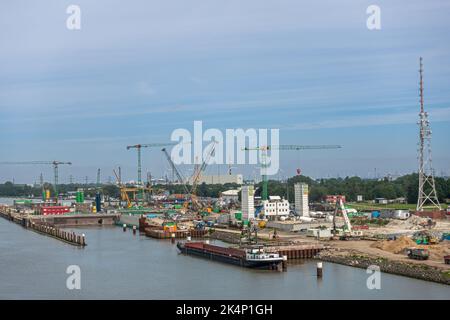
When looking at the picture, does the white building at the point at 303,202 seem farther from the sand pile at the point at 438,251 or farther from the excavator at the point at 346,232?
the sand pile at the point at 438,251

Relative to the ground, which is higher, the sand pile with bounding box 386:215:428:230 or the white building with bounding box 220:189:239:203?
the white building with bounding box 220:189:239:203

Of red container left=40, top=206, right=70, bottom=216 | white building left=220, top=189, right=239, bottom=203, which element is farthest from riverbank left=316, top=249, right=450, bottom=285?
white building left=220, top=189, right=239, bottom=203

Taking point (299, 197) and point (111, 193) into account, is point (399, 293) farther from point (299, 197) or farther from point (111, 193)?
point (111, 193)

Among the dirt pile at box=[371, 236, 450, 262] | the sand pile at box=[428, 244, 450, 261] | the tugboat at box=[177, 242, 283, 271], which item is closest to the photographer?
the tugboat at box=[177, 242, 283, 271]

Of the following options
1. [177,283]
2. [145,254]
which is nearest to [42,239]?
[145,254]

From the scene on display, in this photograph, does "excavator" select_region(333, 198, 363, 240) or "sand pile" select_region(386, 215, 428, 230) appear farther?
"sand pile" select_region(386, 215, 428, 230)

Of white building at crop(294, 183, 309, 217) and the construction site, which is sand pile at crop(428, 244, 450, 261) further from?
white building at crop(294, 183, 309, 217)

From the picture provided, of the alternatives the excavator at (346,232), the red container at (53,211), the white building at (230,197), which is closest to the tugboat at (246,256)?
the excavator at (346,232)
